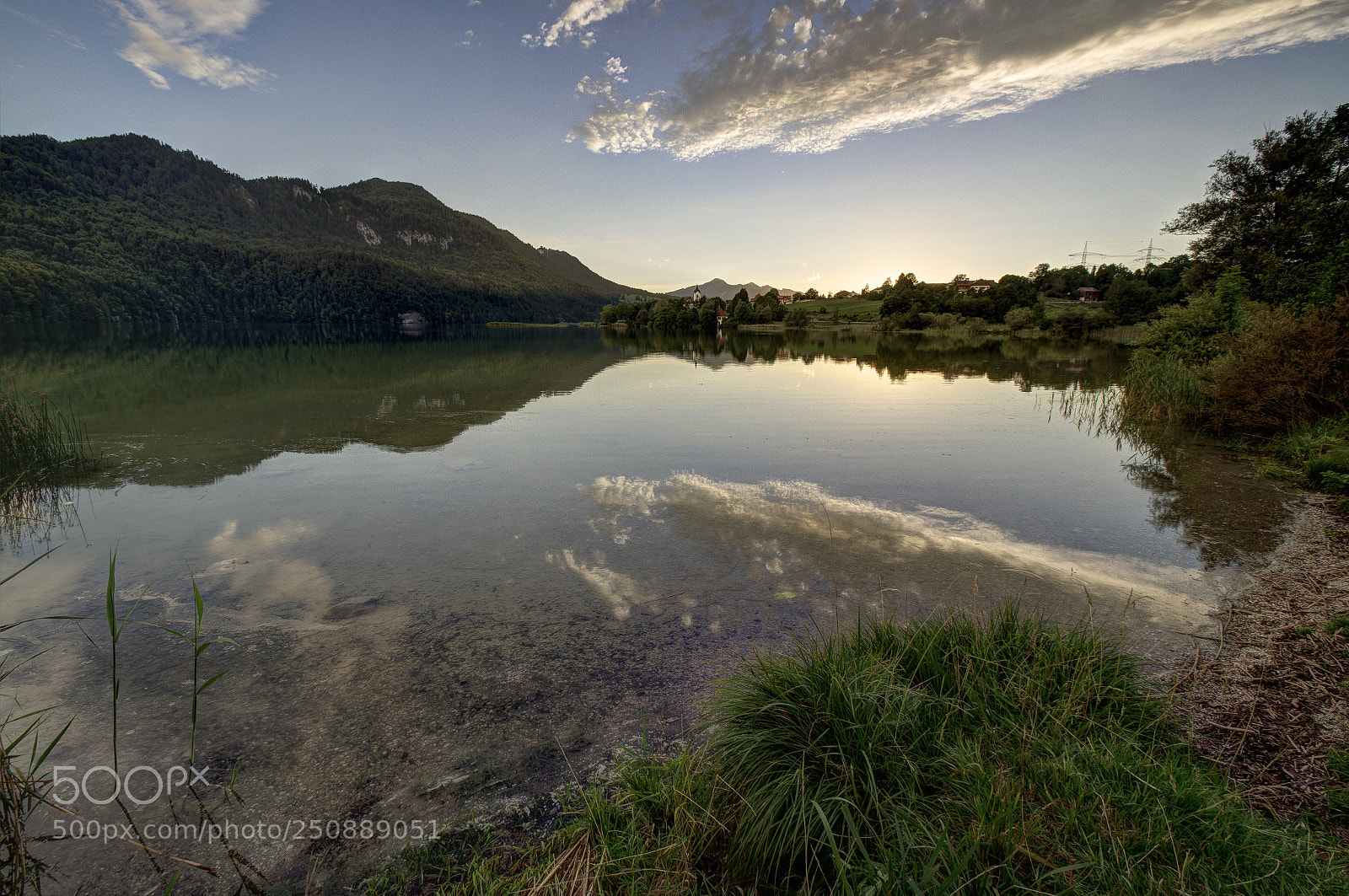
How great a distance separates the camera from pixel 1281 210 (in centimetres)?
2731

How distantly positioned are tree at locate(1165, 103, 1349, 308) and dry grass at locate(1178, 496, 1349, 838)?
2793 cm

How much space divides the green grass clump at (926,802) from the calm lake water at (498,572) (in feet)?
2.21

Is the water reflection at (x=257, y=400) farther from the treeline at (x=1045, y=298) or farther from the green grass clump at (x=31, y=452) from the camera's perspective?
the treeline at (x=1045, y=298)

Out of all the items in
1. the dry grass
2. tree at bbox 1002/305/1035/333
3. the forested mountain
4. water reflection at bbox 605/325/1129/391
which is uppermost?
the forested mountain

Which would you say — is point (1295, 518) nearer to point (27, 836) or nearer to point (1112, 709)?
→ point (1112, 709)

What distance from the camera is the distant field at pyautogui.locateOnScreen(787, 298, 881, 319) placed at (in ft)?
325

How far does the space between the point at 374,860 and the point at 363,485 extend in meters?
7.26

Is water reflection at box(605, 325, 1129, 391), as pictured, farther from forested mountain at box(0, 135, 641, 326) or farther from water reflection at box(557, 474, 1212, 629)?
forested mountain at box(0, 135, 641, 326)

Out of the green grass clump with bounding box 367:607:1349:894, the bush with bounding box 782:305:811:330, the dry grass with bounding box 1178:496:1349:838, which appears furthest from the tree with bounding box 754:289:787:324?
the green grass clump with bounding box 367:607:1349:894

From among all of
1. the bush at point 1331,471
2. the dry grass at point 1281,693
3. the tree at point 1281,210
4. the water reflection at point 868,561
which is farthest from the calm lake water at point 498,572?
the tree at point 1281,210

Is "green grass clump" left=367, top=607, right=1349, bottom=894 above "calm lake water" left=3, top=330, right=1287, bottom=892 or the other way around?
above

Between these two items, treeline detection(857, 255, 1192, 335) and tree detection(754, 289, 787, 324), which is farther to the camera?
tree detection(754, 289, 787, 324)

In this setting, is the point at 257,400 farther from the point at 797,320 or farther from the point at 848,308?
the point at 848,308

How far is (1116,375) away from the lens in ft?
85.4
